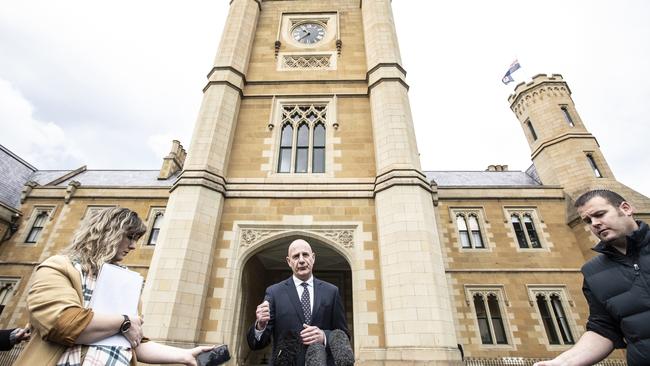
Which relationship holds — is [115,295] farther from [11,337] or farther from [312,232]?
[312,232]

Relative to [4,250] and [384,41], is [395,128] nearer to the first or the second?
[384,41]

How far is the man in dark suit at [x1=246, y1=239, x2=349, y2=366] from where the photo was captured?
2111 mm

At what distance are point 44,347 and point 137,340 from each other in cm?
40

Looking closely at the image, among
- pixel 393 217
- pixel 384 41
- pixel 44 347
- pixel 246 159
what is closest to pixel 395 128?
pixel 393 217

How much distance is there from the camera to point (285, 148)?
873 centimetres

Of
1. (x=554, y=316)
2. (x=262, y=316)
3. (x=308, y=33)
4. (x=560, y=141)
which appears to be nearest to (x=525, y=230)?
(x=554, y=316)

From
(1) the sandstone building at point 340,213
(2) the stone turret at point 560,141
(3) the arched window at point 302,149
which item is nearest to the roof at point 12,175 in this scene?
(1) the sandstone building at point 340,213

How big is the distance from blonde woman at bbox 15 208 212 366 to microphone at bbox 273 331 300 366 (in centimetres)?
59

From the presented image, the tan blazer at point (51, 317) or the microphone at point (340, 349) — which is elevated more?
the tan blazer at point (51, 317)

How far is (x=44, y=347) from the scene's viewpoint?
1388mm

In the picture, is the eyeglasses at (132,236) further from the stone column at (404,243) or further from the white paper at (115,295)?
the stone column at (404,243)

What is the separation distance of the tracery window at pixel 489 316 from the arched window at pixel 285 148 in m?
9.45

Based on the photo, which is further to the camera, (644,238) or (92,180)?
(92,180)

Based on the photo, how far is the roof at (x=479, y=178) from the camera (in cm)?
1762
